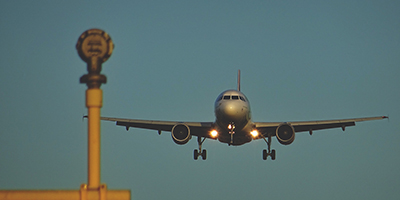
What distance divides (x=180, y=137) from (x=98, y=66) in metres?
26.3

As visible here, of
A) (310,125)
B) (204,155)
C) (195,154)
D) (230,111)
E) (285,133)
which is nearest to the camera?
(230,111)

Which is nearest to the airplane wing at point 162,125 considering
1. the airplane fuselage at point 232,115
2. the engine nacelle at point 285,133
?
the airplane fuselage at point 232,115

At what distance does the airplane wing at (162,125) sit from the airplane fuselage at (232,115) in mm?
2115

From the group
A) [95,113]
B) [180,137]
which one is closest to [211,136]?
[180,137]

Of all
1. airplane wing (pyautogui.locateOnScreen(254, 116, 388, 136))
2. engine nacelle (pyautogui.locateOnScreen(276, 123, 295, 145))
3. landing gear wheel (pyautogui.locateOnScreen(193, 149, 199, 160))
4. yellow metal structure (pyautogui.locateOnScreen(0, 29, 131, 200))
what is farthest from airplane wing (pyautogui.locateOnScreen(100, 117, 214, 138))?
yellow metal structure (pyautogui.locateOnScreen(0, 29, 131, 200))

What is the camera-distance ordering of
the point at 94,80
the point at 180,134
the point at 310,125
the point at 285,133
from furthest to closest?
the point at 310,125 < the point at 180,134 < the point at 285,133 < the point at 94,80

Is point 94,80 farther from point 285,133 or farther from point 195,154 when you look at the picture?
point 195,154

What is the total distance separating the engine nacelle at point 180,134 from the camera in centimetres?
4638

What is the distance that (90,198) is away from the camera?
19484mm

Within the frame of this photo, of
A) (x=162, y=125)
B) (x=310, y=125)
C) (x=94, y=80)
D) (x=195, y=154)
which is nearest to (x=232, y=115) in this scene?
(x=162, y=125)

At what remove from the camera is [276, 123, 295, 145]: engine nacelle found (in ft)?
149

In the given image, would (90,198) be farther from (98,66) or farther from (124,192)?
(98,66)

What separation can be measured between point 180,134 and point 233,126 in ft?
15.2

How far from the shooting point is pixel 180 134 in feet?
152
